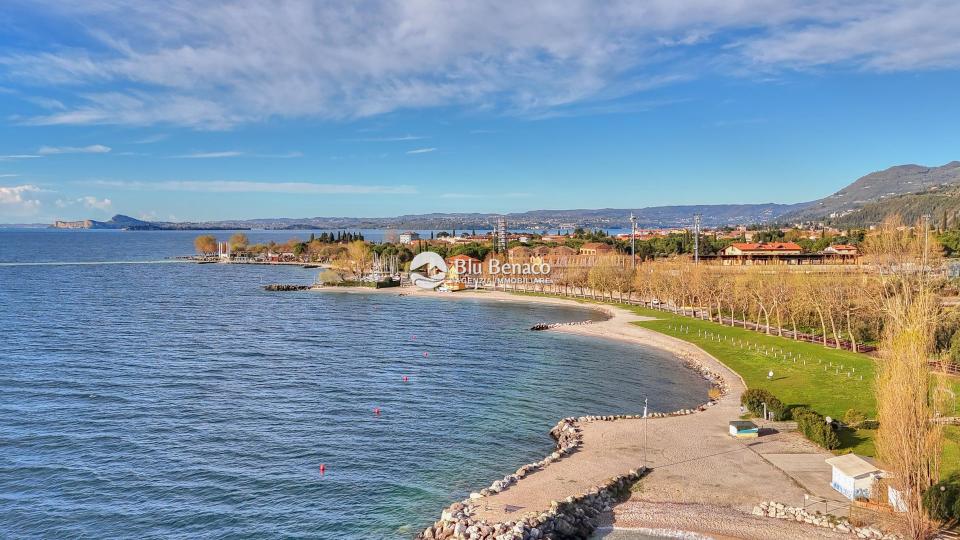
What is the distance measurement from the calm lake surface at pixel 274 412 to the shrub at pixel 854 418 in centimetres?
1104

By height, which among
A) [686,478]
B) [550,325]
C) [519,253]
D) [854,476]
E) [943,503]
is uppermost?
[519,253]

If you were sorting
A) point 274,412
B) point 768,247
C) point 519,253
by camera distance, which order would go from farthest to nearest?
point 519,253 → point 768,247 → point 274,412

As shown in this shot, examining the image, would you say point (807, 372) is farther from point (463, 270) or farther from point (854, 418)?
point (463, 270)

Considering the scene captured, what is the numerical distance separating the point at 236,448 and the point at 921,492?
1197 inches

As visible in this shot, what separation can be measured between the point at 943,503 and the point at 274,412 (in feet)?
113

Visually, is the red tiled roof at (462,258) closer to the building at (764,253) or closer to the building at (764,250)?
the building at (764,253)

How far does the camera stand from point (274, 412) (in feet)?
131

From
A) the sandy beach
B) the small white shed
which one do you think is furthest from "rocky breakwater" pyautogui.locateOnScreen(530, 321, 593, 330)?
the small white shed

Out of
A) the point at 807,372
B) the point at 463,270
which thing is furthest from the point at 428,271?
the point at 807,372

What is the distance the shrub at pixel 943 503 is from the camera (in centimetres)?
2218

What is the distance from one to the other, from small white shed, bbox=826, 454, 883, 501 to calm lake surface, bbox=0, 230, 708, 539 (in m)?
14.0

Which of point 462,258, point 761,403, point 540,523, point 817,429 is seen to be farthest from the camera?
point 462,258

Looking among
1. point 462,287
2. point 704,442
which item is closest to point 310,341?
point 704,442

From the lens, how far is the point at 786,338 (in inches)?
2504
